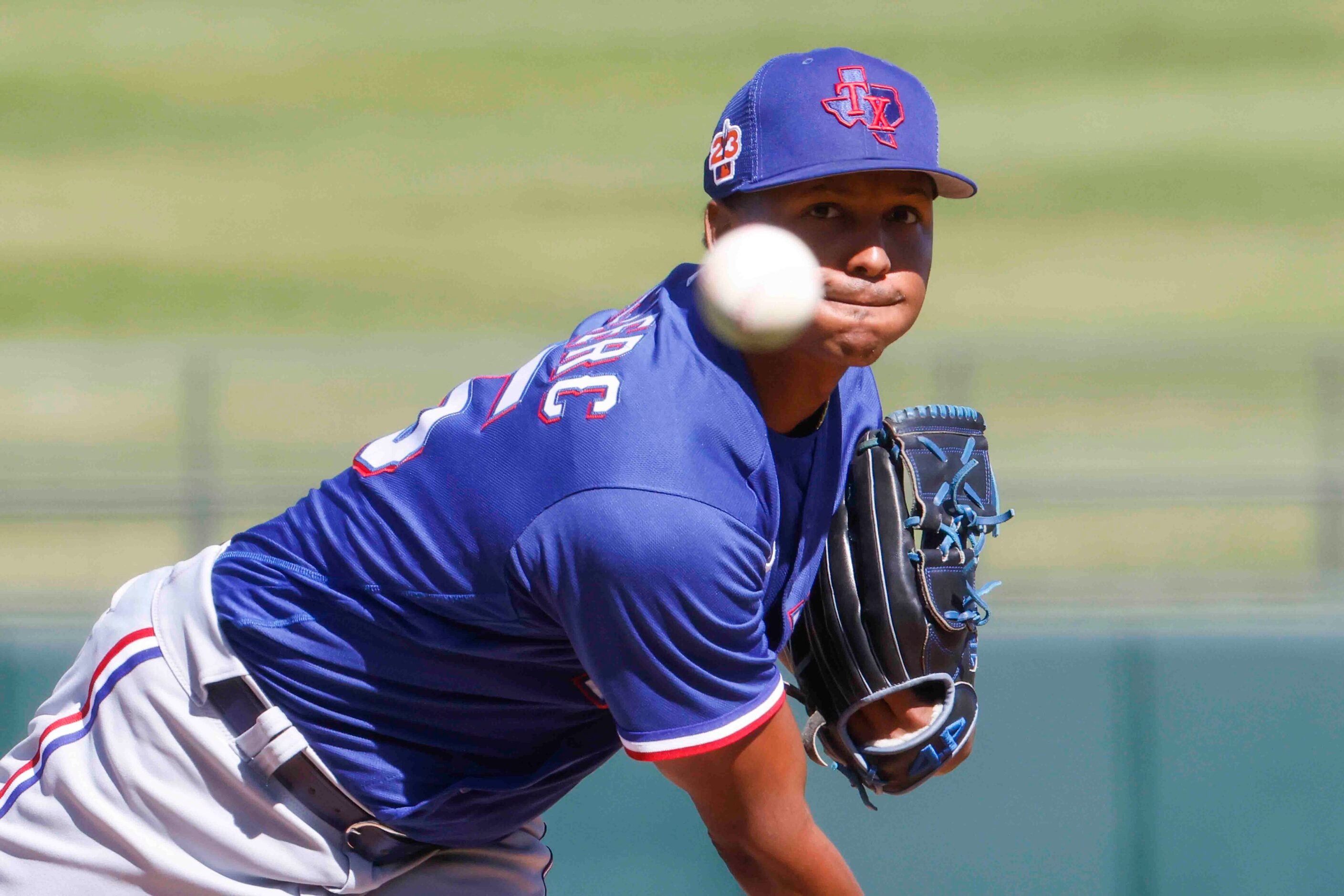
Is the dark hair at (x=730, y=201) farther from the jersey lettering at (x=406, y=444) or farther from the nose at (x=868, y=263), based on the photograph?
the jersey lettering at (x=406, y=444)

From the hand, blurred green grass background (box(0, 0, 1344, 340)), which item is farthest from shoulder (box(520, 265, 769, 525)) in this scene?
blurred green grass background (box(0, 0, 1344, 340))

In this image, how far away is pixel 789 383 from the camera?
1.79 meters

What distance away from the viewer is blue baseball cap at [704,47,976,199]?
65.6 inches

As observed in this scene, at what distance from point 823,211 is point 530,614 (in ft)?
1.88

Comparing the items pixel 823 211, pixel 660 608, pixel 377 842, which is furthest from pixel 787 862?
pixel 823 211

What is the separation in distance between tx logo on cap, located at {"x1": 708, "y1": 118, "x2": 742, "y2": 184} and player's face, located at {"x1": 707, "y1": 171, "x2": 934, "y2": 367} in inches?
1.6

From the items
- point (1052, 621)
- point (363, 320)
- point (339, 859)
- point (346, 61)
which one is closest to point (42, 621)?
point (339, 859)

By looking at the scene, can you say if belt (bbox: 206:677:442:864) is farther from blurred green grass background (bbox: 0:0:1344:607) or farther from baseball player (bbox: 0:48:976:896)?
blurred green grass background (bbox: 0:0:1344:607)

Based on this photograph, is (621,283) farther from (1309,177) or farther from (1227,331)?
(1309,177)

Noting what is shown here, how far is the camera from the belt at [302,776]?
1.84 meters

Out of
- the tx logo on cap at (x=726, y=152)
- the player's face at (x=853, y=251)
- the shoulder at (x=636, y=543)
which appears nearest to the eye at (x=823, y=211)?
the player's face at (x=853, y=251)

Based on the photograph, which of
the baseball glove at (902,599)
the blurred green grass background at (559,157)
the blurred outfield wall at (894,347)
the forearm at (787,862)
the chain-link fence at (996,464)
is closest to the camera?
the forearm at (787,862)

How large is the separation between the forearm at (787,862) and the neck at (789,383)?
49 centimetres

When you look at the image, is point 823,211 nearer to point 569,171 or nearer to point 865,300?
point 865,300
